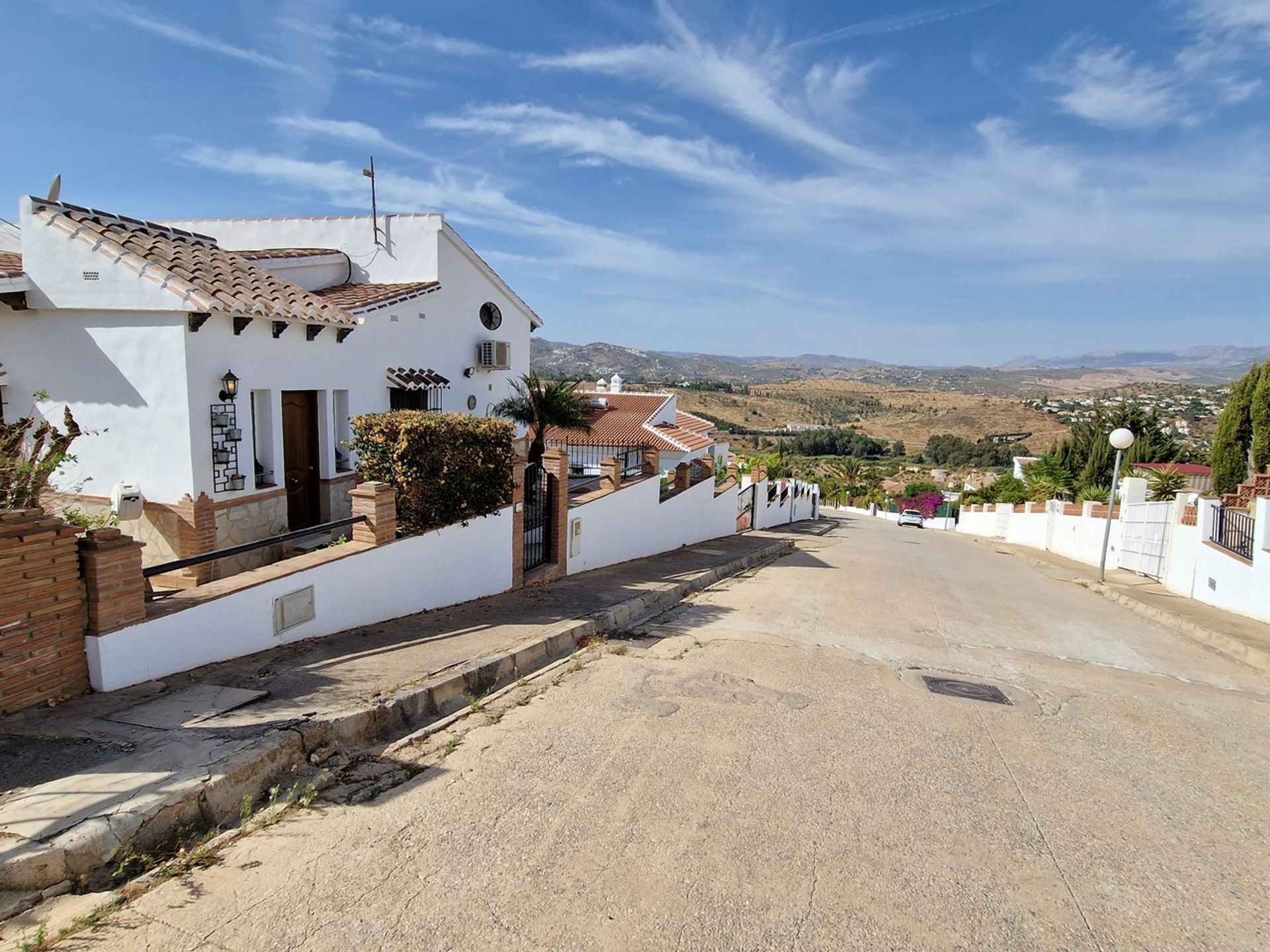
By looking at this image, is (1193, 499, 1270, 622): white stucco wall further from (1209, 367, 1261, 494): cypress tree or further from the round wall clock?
the round wall clock

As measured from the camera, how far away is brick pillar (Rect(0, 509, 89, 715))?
4.59 m

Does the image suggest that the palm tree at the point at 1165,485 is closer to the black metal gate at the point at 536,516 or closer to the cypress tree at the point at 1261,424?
the cypress tree at the point at 1261,424

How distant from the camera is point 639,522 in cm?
1484

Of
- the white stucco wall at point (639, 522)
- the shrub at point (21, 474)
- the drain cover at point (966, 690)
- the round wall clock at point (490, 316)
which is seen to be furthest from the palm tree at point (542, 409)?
the shrub at point (21, 474)

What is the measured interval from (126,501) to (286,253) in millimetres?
8142

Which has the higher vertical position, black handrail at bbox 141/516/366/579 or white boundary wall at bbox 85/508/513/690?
black handrail at bbox 141/516/366/579

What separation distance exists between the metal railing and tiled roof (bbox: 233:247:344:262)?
1680 cm

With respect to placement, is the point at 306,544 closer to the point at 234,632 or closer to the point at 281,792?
the point at 234,632

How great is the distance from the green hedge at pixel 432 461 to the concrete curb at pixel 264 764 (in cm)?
203

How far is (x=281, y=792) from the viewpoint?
4.31m

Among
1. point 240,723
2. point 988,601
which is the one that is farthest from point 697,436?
point 240,723

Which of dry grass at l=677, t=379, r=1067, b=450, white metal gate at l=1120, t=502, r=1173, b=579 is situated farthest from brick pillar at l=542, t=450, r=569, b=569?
dry grass at l=677, t=379, r=1067, b=450

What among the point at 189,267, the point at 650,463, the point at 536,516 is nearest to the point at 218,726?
the point at 189,267

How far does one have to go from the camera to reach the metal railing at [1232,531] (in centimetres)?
1221
